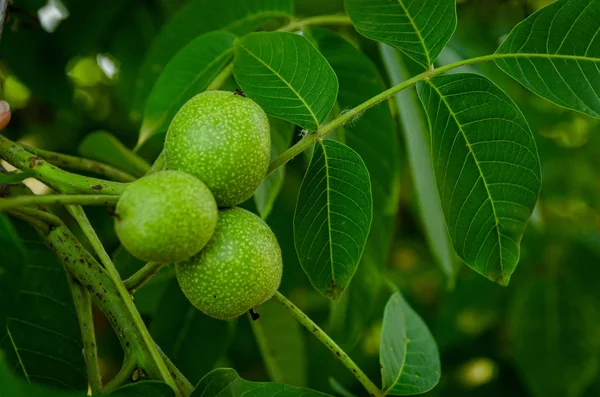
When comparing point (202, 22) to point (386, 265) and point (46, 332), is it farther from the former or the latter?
point (386, 265)

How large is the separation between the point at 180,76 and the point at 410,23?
0.44 metres

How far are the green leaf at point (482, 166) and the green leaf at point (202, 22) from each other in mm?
534

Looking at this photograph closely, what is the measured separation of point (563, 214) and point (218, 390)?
1825 millimetres

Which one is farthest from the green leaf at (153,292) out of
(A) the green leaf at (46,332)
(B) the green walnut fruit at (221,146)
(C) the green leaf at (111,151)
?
(B) the green walnut fruit at (221,146)

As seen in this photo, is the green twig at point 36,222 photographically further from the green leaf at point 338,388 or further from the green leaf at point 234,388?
the green leaf at point 338,388

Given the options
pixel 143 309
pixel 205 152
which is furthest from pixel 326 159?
pixel 143 309

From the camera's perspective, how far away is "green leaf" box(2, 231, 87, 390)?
40.0 inches

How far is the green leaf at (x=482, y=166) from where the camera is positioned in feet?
3.20

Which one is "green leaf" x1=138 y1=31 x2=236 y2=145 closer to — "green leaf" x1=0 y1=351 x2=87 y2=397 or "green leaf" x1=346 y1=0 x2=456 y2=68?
"green leaf" x1=346 y1=0 x2=456 y2=68

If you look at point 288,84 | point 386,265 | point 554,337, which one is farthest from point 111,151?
point 554,337

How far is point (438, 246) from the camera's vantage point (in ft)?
4.33

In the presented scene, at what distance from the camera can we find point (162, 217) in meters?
0.79

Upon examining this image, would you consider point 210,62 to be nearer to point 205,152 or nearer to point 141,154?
point 205,152

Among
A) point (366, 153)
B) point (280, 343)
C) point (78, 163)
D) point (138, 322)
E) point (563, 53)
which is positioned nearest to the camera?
point (138, 322)
